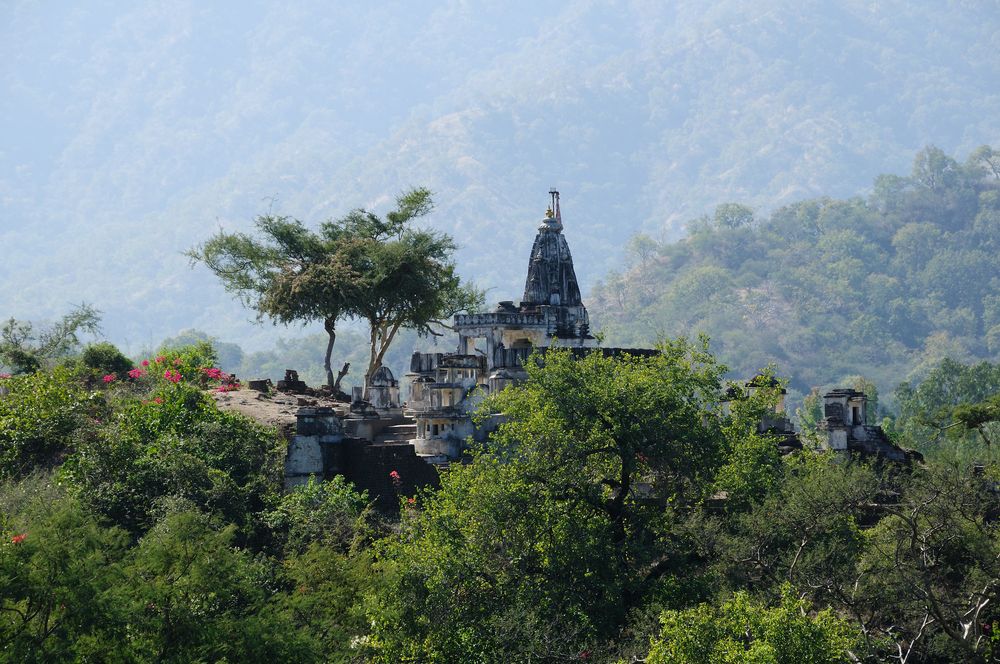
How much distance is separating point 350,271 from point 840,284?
124663 millimetres

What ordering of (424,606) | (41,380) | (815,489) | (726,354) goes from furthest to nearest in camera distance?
(726,354) < (41,380) < (815,489) < (424,606)

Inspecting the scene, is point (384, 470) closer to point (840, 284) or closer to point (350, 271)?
point (350, 271)

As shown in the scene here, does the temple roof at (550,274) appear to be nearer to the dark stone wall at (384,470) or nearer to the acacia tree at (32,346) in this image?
the acacia tree at (32,346)

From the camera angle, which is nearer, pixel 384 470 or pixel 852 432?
pixel 384 470

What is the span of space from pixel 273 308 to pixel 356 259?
2.75m

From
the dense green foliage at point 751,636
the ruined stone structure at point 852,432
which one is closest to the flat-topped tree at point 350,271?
the ruined stone structure at point 852,432

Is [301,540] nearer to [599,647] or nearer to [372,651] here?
[372,651]

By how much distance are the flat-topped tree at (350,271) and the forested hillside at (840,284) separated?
93.3m

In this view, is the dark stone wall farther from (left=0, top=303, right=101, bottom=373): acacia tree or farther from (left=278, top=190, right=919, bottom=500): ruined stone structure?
(left=0, top=303, right=101, bottom=373): acacia tree

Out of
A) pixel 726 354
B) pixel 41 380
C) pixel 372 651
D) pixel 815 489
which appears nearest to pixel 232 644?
pixel 372 651

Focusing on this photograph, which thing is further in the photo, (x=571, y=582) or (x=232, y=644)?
(x=571, y=582)

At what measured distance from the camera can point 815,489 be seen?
2919 centimetres

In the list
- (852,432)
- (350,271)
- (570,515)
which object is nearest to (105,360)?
(350,271)

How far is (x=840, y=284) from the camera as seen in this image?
545 ft
